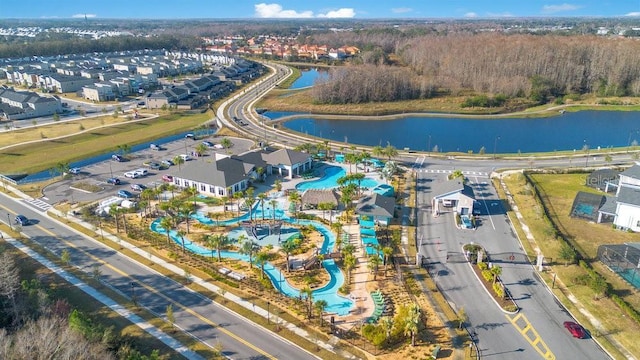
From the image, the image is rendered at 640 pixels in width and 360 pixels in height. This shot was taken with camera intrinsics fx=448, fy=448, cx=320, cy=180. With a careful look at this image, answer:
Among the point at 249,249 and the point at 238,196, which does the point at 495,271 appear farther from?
the point at 238,196

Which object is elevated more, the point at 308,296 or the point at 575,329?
the point at 308,296

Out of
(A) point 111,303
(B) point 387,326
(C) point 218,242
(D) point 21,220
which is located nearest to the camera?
(B) point 387,326

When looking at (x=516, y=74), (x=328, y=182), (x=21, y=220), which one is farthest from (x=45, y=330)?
(x=516, y=74)

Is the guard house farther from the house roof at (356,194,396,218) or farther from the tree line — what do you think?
the tree line

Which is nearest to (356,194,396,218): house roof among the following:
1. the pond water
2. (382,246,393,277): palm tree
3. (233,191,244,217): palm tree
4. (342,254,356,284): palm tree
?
(382,246,393,277): palm tree

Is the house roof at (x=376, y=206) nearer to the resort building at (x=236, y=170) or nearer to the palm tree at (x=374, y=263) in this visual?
the palm tree at (x=374, y=263)

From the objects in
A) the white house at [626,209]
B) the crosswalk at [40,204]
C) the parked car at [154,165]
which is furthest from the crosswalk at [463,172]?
the crosswalk at [40,204]
